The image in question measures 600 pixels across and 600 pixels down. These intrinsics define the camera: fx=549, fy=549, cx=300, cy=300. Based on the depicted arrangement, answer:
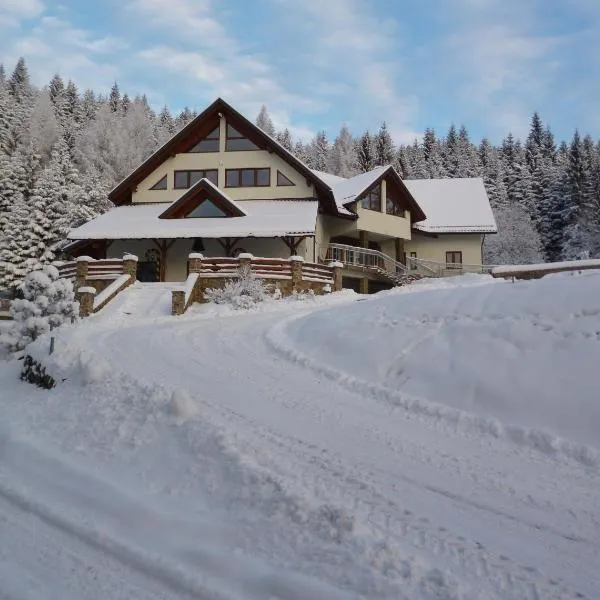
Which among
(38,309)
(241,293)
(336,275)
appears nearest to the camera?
(38,309)

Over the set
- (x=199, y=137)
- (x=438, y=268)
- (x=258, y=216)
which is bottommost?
(x=438, y=268)

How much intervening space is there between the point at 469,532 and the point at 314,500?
1221 millimetres

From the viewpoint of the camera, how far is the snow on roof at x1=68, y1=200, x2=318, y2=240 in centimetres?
2295

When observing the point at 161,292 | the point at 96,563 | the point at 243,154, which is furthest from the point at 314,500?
the point at 243,154

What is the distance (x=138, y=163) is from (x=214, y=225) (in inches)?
1654

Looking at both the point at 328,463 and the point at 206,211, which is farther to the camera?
the point at 206,211

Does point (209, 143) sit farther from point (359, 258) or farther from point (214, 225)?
point (359, 258)

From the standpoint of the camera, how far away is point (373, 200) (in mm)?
30750

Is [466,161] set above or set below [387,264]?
above

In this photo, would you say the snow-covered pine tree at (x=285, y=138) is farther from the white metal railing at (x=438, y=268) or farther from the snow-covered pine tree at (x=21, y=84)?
the white metal railing at (x=438, y=268)

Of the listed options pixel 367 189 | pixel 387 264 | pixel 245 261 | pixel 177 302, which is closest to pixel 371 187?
pixel 367 189

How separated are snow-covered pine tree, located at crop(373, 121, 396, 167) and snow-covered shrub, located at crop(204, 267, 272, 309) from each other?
52.3 m

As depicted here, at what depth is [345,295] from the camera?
21.1 meters

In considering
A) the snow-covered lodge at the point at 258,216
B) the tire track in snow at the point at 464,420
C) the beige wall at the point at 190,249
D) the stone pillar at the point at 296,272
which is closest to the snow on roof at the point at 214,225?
the snow-covered lodge at the point at 258,216
